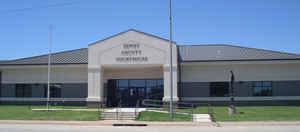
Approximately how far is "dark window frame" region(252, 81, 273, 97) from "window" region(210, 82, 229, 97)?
2570 millimetres

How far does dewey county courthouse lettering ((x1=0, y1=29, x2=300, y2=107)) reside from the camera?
25.9 metres

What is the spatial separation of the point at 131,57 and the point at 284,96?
14734 mm

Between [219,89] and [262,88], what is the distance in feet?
13.1

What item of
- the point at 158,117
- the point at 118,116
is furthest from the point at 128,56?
the point at 158,117

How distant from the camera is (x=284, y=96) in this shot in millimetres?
27234

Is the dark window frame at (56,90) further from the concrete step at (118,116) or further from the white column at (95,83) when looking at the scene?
the concrete step at (118,116)

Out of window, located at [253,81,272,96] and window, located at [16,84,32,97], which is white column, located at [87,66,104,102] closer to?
window, located at [16,84,32,97]

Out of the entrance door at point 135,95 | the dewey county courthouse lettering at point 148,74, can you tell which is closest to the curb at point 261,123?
the dewey county courthouse lettering at point 148,74

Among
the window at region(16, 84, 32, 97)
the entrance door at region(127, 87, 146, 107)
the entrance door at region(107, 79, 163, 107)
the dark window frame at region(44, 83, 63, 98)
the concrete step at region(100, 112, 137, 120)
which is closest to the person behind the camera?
the concrete step at region(100, 112, 137, 120)

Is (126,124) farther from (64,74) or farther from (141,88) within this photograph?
(64,74)

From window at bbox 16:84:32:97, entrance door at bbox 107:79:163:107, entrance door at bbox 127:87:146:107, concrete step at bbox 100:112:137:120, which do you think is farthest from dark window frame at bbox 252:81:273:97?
window at bbox 16:84:32:97

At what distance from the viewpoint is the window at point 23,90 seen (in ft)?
98.6

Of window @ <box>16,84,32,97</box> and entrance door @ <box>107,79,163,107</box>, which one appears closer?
entrance door @ <box>107,79,163,107</box>

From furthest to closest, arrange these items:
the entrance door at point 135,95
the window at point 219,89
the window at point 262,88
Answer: the entrance door at point 135,95 → the window at point 219,89 → the window at point 262,88
